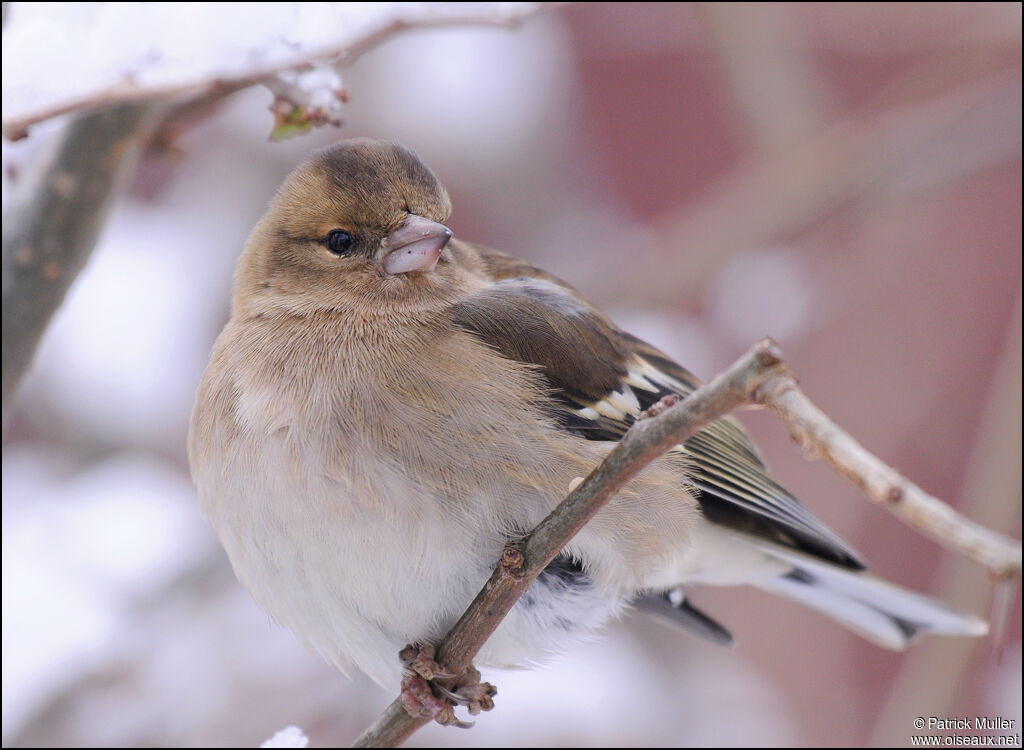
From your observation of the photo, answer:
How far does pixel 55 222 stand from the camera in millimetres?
2699

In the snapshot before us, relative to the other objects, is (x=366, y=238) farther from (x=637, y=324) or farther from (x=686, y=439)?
(x=637, y=324)

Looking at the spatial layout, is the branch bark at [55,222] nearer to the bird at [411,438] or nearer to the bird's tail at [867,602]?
the bird at [411,438]

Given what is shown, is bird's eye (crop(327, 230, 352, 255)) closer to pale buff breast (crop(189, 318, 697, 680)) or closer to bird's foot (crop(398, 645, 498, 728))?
pale buff breast (crop(189, 318, 697, 680))

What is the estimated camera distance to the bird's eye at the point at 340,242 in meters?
2.80

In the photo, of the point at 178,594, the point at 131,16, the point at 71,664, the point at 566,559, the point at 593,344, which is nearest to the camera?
the point at 131,16

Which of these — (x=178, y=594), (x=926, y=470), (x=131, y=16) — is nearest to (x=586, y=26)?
(x=926, y=470)

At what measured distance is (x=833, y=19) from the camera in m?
5.50

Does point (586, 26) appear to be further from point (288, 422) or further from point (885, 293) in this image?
point (288, 422)

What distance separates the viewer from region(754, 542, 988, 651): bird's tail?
3.24 meters

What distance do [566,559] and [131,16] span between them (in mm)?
1594

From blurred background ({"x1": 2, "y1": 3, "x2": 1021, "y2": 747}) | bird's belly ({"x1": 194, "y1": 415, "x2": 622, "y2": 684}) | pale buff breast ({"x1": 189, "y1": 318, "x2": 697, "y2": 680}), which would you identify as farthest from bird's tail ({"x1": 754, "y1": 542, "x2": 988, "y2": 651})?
bird's belly ({"x1": 194, "y1": 415, "x2": 622, "y2": 684})

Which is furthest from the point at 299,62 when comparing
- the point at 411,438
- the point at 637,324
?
the point at 637,324

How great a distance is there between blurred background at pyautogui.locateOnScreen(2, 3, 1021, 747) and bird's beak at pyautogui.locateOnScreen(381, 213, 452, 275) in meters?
0.67

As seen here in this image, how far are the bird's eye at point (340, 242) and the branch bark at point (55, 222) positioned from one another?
55 cm
